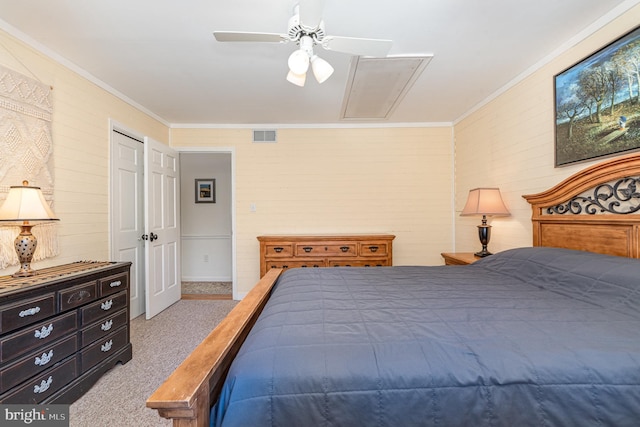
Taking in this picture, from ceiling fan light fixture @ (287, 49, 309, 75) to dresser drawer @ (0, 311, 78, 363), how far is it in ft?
6.94

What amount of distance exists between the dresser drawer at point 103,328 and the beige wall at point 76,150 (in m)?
0.65

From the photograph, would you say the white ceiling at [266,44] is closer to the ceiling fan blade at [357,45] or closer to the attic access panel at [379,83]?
the attic access panel at [379,83]

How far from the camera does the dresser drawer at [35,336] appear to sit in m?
1.45

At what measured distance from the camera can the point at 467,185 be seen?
3.62 meters

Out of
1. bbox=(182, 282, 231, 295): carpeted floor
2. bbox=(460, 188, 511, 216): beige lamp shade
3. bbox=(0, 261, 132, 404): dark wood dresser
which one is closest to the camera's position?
bbox=(0, 261, 132, 404): dark wood dresser

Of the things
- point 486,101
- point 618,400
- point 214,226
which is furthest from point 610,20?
point 214,226

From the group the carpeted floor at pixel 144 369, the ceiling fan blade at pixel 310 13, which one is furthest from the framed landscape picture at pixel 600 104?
the carpeted floor at pixel 144 369

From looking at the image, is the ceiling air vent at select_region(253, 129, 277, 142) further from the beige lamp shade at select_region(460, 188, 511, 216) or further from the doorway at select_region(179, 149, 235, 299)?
the beige lamp shade at select_region(460, 188, 511, 216)

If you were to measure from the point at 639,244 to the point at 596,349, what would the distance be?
1263mm

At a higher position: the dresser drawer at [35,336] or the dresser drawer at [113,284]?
the dresser drawer at [113,284]

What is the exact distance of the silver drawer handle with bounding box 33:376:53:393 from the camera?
1.58 m

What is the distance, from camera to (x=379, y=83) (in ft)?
9.13

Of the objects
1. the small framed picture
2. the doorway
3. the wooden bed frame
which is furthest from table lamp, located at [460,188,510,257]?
the small framed picture

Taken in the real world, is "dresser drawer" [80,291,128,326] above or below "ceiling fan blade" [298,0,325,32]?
below
